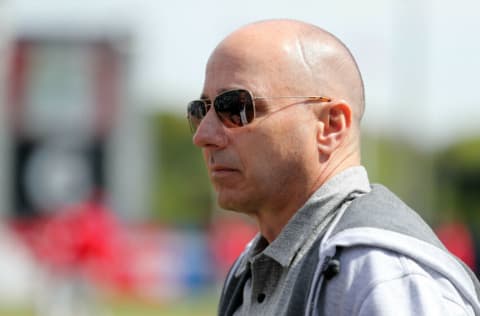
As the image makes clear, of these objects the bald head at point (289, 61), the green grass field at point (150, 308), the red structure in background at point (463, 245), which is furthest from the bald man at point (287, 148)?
the green grass field at point (150, 308)

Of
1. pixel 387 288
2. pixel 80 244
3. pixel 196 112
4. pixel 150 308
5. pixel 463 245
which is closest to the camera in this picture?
pixel 387 288

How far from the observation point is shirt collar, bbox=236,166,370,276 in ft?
10.1

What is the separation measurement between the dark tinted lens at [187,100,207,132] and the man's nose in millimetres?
41

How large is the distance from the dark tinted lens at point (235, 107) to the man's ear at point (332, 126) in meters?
0.16

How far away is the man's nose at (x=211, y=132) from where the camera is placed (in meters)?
3.24

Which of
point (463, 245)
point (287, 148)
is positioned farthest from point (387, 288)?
point (463, 245)

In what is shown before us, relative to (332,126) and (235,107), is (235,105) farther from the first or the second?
(332,126)

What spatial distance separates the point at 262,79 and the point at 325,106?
15 centimetres

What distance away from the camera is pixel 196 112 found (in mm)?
3395

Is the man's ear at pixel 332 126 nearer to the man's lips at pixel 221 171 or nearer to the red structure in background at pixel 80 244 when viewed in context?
the man's lips at pixel 221 171

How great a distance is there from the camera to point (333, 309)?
2807 millimetres

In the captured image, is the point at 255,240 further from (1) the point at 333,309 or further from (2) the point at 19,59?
(2) the point at 19,59

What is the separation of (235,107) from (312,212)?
288 mm

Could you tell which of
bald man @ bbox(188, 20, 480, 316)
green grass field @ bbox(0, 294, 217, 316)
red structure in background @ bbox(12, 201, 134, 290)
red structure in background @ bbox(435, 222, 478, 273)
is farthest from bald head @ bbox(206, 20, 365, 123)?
green grass field @ bbox(0, 294, 217, 316)
